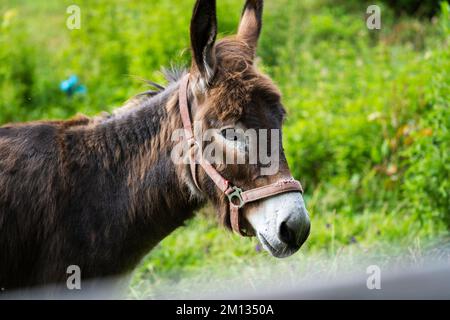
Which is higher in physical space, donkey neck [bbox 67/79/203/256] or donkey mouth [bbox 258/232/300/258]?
donkey neck [bbox 67/79/203/256]

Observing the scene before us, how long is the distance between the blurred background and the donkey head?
43 cm

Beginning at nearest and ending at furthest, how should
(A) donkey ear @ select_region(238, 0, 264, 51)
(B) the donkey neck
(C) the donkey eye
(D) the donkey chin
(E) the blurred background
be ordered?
(D) the donkey chin, (C) the donkey eye, (B) the donkey neck, (A) donkey ear @ select_region(238, 0, 264, 51), (E) the blurred background

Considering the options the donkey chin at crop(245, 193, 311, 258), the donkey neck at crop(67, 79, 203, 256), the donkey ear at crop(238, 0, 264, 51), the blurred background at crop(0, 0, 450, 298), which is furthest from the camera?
the blurred background at crop(0, 0, 450, 298)

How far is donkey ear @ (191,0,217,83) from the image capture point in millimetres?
3113

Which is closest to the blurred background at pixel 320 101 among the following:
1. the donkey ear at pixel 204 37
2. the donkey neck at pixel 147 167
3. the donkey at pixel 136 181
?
the donkey neck at pixel 147 167

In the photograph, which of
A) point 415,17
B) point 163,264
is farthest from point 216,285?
point 415,17

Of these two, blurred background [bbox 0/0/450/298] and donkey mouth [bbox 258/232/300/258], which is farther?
blurred background [bbox 0/0/450/298]

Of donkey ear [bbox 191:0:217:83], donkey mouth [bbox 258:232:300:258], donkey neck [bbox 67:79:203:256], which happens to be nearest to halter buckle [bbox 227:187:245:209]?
donkey mouth [bbox 258:232:300:258]

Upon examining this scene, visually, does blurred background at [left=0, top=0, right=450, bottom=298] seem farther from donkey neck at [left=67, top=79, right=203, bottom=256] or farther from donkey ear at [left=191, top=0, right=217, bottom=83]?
donkey ear at [left=191, top=0, right=217, bottom=83]

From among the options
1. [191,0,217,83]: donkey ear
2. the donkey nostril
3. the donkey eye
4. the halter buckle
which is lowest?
the donkey nostril

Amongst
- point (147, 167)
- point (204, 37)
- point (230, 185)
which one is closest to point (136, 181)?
point (147, 167)

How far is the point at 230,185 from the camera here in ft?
10.6

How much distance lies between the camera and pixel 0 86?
26.8ft
